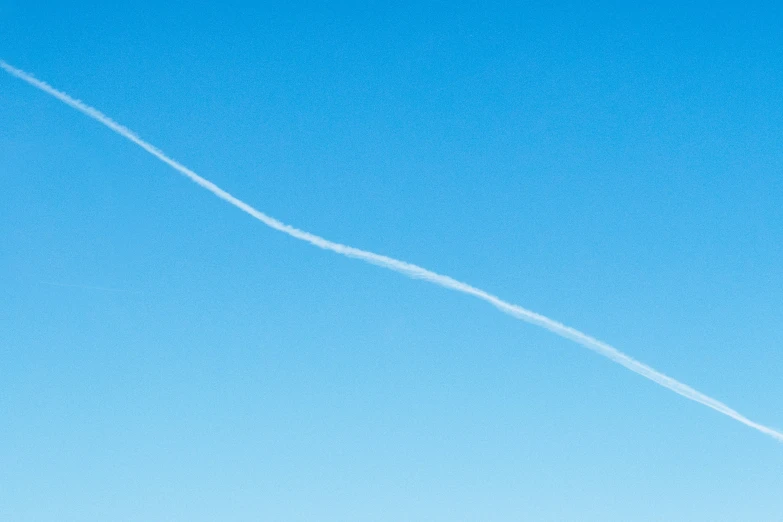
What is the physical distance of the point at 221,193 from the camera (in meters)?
40.9

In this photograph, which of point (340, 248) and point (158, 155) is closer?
point (158, 155)

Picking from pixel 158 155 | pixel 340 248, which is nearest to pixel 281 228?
pixel 340 248

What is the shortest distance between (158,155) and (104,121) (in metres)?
2.78

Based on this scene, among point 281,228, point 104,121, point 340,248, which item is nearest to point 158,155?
point 104,121

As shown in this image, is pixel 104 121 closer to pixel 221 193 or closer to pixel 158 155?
pixel 158 155

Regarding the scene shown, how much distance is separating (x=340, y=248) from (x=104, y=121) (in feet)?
36.8

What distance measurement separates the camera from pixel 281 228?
42.0 meters

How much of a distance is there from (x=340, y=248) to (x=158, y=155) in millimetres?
8659

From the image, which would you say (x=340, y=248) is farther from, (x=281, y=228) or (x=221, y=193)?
(x=221, y=193)

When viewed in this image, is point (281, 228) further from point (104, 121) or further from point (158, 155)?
point (104, 121)

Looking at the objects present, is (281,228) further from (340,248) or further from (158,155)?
(158,155)

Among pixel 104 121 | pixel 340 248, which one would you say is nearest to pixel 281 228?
pixel 340 248

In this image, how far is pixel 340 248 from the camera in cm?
4281

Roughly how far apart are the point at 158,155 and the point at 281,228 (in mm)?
5948
